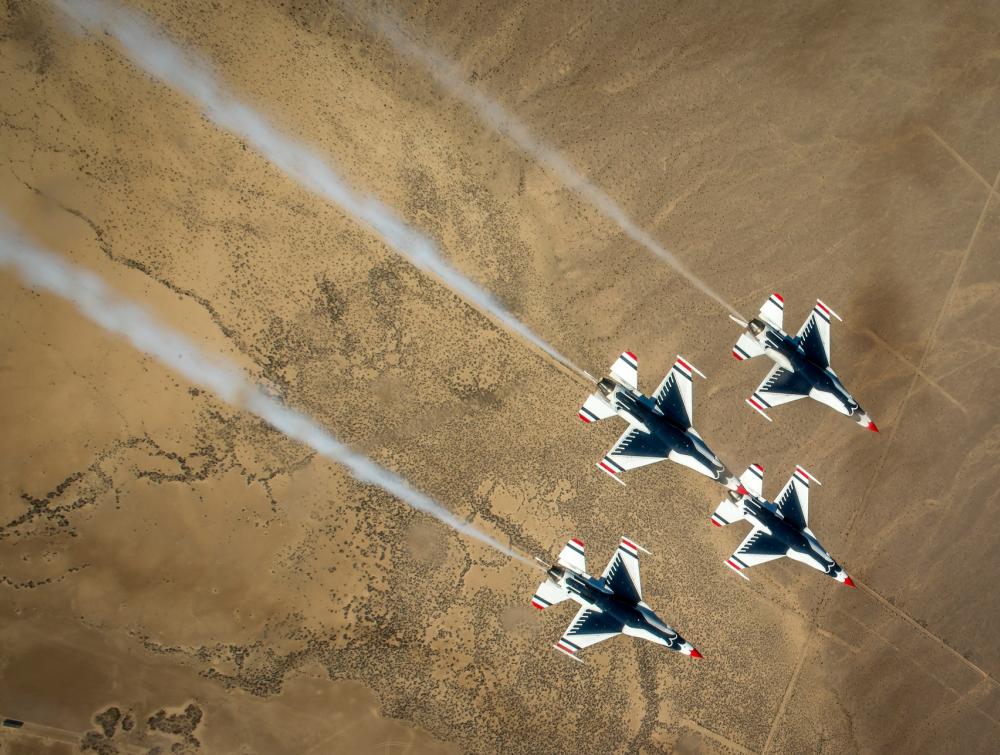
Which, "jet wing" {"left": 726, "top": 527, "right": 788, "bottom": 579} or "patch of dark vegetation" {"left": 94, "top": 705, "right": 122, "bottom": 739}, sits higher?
"jet wing" {"left": 726, "top": 527, "right": 788, "bottom": 579}

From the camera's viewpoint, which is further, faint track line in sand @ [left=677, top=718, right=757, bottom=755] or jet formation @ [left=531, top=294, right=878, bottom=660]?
faint track line in sand @ [left=677, top=718, right=757, bottom=755]

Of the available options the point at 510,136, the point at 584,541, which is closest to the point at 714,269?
the point at 510,136

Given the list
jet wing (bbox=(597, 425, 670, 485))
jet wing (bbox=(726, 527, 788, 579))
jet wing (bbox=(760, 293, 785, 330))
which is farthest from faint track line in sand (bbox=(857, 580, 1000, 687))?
jet wing (bbox=(760, 293, 785, 330))

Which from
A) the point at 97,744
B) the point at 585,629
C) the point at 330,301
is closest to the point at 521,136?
the point at 330,301

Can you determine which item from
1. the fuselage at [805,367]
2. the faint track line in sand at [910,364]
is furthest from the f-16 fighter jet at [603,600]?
the faint track line in sand at [910,364]

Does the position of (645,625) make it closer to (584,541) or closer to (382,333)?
(584,541)

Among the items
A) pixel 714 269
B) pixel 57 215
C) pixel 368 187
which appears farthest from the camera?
pixel 714 269

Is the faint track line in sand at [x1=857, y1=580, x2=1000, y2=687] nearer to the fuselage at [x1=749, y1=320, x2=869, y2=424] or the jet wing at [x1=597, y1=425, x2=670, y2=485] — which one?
the fuselage at [x1=749, y1=320, x2=869, y2=424]

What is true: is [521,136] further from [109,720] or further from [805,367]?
[109,720]
